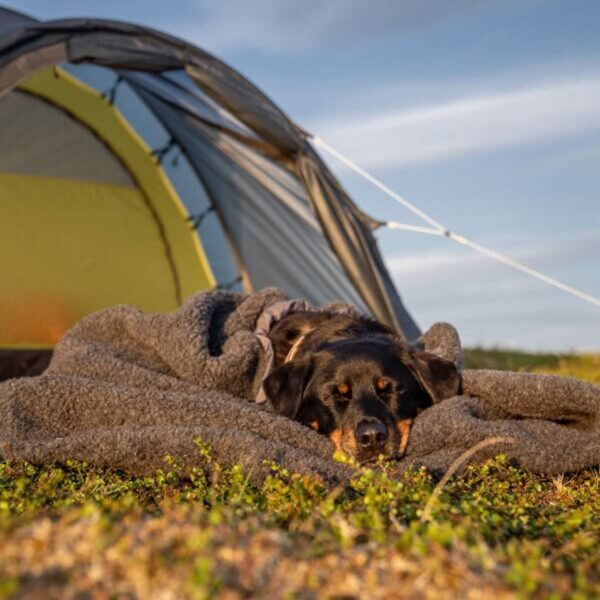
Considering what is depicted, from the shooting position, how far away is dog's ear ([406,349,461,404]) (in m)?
4.05

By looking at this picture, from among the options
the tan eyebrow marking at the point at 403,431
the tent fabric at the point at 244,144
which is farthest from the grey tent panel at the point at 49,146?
the tan eyebrow marking at the point at 403,431

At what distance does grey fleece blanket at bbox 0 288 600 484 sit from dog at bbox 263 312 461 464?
85 mm

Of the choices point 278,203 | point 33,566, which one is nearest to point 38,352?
point 278,203

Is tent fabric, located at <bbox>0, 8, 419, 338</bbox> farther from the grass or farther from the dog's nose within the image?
the grass

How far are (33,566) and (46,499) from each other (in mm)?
1385

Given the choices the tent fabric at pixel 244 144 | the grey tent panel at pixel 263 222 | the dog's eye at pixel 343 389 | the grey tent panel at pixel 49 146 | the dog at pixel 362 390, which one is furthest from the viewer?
the grey tent panel at pixel 263 222

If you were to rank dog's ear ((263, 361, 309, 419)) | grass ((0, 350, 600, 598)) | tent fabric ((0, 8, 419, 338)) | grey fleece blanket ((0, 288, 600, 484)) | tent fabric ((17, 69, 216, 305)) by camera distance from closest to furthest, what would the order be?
1. grass ((0, 350, 600, 598))
2. grey fleece blanket ((0, 288, 600, 484))
3. dog's ear ((263, 361, 309, 419))
4. tent fabric ((0, 8, 419, 338))
5. tent fabric ((17, 69, 216, 305))

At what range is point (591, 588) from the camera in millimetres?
1672

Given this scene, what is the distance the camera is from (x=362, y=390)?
153 inches

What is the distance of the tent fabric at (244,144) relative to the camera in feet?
19.7

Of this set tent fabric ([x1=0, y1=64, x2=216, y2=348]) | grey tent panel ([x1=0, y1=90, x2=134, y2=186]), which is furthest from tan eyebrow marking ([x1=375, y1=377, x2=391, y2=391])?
grey tent panel ([x1=0, y1=90, x2=134, y2=186])

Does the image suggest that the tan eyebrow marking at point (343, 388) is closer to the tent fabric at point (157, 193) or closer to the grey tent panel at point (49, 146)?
the tent fabric at point (157, 193)

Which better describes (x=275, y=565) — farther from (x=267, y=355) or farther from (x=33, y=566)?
(x=267, y=355)

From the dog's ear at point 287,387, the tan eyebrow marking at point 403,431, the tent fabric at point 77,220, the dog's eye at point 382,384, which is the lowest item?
the tan eyebrow marking at point 403,431
